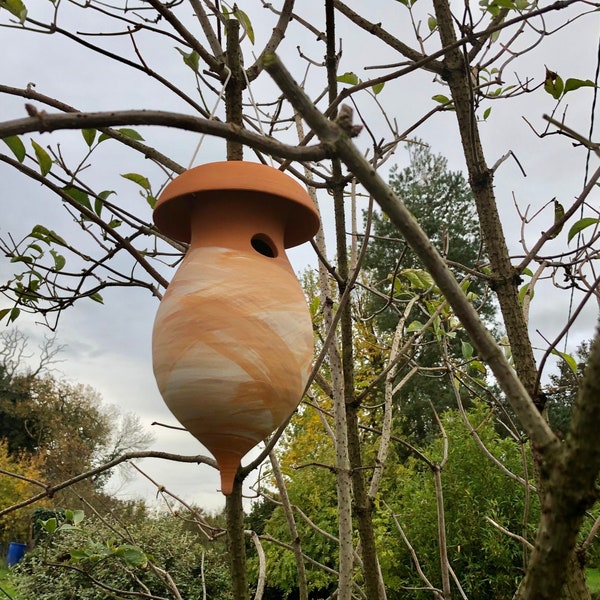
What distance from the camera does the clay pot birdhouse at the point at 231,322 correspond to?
0.76m

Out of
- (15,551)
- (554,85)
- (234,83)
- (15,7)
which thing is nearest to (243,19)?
(234,83)

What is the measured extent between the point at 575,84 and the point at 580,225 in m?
0.28

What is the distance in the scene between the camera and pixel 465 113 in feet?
4.34

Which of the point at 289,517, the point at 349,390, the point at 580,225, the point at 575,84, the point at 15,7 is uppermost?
the point at 575,84

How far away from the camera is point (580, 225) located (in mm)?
1206

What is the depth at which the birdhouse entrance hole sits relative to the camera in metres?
0.94

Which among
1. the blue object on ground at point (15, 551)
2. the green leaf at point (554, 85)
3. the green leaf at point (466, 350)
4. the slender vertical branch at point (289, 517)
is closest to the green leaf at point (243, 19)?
the green leaf at point (554, 85)

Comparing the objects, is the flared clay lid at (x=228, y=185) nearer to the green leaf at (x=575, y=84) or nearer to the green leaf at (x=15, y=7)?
the green leaf at (x=15, y=7)

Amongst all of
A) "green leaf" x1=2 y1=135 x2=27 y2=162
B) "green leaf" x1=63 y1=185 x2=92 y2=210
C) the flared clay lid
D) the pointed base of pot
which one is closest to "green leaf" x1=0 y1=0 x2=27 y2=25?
"green leaf" x1=2 y1=135 x2=27 y2=162

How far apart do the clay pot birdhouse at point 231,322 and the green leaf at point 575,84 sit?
0.64 m

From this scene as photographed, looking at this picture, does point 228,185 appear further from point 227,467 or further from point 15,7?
point 15,7

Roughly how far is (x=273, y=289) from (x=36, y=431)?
1598 centimetres

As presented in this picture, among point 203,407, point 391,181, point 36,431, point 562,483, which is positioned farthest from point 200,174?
point 36,431

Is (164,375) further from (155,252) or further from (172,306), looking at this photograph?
(155,252)
